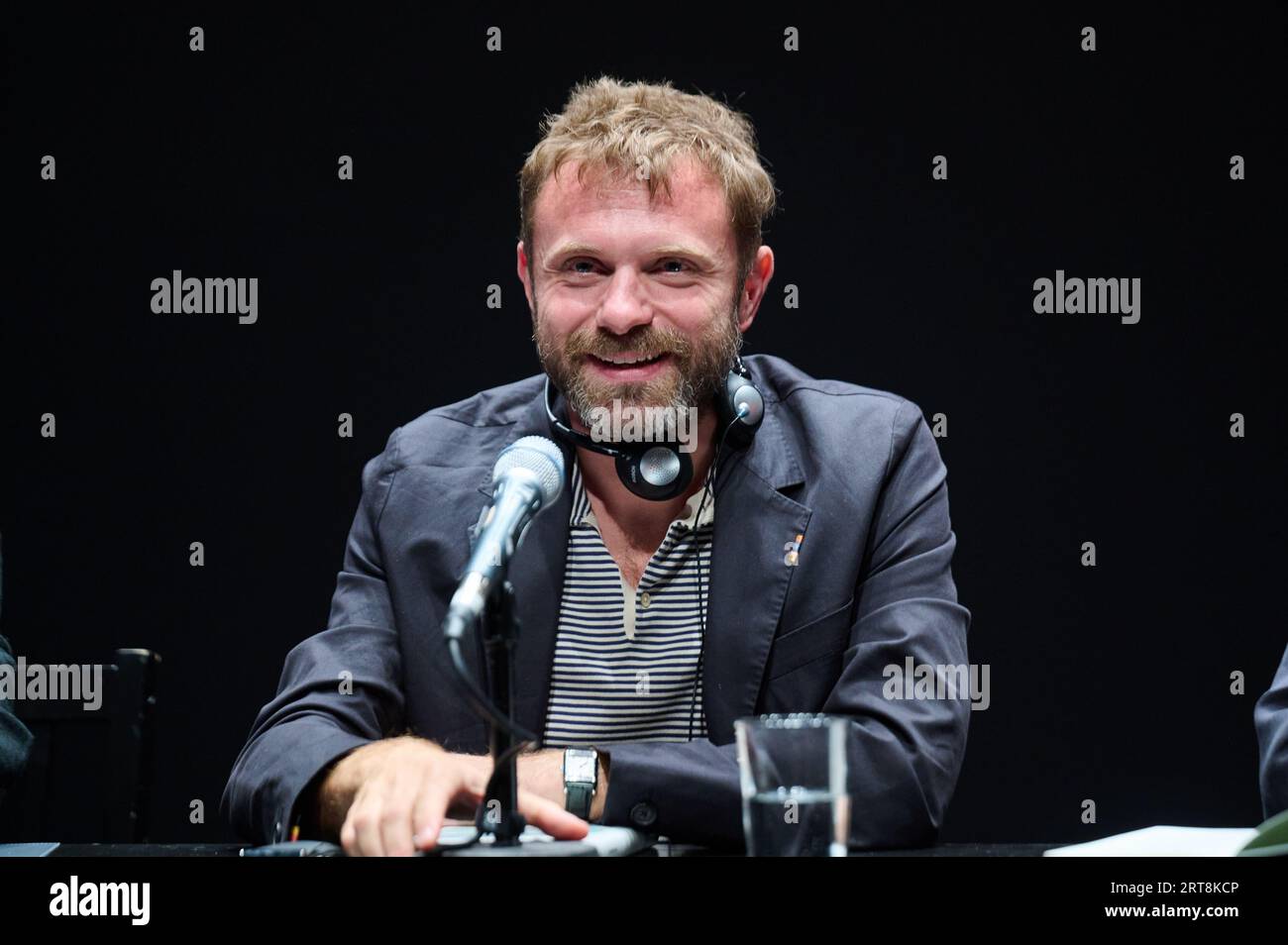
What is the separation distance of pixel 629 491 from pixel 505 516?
918 mm

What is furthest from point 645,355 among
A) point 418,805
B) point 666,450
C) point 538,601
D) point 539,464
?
point 418,805

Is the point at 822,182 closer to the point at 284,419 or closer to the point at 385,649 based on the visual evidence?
the point at 284,419

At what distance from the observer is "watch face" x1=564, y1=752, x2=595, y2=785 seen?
1.63 meters

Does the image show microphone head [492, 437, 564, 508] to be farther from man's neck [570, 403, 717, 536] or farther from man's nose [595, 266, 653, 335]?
man's neck [570, 403, 717, 536]

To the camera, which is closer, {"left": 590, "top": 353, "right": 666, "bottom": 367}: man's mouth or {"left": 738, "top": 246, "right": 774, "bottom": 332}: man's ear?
{"left": 590, "top": 353, "right": 666, "bottom": 367}: man's mouth

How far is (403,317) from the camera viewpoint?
3.11 meters

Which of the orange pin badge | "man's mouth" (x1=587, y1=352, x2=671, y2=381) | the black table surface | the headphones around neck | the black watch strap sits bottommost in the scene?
the black table surface

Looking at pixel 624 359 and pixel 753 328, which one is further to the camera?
pixel 753 328

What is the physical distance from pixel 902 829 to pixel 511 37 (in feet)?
6.78

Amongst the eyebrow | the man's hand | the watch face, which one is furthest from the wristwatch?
the eyebrow

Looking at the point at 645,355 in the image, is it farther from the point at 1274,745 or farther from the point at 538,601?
the point at 1274,745

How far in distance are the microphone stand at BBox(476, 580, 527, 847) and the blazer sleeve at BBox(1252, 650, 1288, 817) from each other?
0.98m

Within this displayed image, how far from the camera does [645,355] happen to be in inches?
78.2

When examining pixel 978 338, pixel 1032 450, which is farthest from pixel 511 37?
pixel 1032 450
